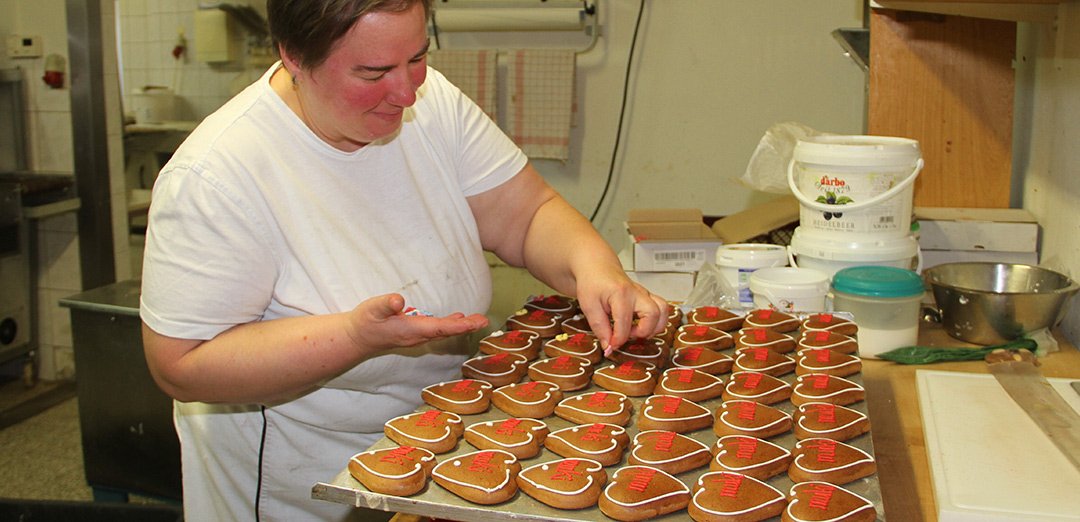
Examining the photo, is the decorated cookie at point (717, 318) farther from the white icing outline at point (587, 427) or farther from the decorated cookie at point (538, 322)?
the white icing outline at point (587, 427)

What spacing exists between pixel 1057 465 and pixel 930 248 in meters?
1.03

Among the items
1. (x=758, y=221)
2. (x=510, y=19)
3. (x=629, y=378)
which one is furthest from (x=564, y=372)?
(x=510, y=19)

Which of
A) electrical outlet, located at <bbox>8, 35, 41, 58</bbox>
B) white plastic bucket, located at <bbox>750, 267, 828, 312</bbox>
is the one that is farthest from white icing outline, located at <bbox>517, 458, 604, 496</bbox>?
electrical outlet, located at <bbox>8, 35, 41, 58</bbox>

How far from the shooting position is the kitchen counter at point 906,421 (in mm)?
1070

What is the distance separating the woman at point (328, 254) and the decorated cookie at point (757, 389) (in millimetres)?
161

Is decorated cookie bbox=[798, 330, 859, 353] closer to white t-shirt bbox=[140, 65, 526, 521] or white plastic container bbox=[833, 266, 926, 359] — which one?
white plastic container bbox=[833, 266, 926, 359]

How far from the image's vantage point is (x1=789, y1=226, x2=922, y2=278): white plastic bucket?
66.4 inches

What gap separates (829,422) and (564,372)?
0.41m

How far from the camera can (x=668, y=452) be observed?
1.02 metres

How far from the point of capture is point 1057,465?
3.50 ft

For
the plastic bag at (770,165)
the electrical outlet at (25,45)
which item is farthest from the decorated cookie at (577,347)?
the electrical outlet at (25,45)

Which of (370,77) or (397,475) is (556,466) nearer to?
(397,475)

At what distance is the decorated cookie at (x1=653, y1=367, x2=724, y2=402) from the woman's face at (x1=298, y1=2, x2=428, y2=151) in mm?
585

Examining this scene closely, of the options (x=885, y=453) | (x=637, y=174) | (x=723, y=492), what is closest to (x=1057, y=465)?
(x=885, y=453)
